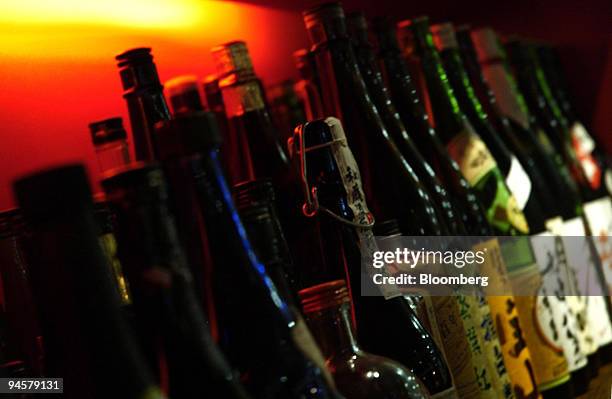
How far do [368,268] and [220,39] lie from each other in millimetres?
490

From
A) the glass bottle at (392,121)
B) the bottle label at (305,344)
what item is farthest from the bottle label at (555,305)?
the bottle label at (305,344)

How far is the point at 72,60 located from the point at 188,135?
45cm

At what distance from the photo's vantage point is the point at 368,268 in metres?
0.79

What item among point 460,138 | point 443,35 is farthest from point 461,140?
point 443,35

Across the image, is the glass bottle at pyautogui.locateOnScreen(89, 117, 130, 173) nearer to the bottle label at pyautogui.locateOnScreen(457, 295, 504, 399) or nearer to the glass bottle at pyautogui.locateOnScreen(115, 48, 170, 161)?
the glass bottle at pyautogui.locateOnScreen(115, 48, 170, 161)

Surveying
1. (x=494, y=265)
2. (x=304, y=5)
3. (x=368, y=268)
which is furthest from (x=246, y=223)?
(x=304, y=5)

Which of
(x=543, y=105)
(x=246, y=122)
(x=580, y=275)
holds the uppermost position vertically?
(x=246, y=122)

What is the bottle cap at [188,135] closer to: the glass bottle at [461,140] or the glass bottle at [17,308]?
the glass bottle at [17,308]

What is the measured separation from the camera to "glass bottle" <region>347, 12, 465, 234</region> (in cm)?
102

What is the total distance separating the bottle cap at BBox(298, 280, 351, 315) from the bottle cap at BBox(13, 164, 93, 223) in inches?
7.6

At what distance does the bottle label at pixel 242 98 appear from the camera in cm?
92

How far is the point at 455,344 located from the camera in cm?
87

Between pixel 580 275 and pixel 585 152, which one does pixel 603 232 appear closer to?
pixel 580 275

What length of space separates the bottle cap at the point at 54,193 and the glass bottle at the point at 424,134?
27.5 inches
